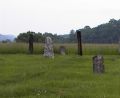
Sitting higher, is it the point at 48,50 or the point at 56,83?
the point at 48,50

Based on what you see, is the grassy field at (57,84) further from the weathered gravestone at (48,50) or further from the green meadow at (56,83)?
the weathered gravestone at (48,50)

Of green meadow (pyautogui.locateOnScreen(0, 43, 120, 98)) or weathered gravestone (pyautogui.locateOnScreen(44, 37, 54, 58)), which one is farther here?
weathered gravestone (pyautogui.locateOnScreen(44, 37, 54, 58))

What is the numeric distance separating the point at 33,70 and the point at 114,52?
21690 mm

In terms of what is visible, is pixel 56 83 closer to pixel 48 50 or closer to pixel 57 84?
pixel 57 84

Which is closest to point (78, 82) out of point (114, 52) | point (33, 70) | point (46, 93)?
point (46, 93)

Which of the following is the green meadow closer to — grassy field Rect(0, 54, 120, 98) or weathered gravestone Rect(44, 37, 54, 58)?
grassy field Rect(0, 54, 120, 98)

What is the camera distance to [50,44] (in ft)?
111

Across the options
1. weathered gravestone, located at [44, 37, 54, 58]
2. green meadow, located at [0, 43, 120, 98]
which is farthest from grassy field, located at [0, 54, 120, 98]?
weathered gravestone, located at [44, 37, 54, 58]

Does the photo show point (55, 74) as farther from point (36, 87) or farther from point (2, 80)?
point (36, 87)

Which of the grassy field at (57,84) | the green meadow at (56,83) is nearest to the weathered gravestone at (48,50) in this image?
the green meadow at (56,83)

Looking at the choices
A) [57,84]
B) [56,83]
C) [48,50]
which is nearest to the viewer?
[57,84]

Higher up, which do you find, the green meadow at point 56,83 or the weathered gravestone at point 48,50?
the weathered gravestone at point 48,50

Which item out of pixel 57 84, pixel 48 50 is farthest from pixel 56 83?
pixel 48 50

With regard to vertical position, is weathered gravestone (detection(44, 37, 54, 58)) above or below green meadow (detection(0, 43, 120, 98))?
above
